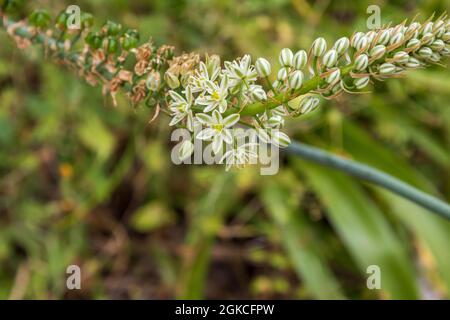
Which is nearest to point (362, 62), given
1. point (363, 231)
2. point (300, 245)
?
point (363, 231)

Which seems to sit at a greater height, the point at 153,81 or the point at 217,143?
the point at 153,81

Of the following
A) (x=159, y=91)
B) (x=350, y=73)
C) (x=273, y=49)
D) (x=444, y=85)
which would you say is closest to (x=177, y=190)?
(x=273, y=49)

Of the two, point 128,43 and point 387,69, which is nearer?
point 387,69

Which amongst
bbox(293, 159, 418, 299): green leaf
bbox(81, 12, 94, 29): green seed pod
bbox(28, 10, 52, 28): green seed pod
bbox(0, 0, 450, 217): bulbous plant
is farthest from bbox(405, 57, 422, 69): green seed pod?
bbox(293, 159, 418, 299): green leaf

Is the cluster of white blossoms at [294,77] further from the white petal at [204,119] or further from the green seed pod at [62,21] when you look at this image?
the green seed pod at [62,21]

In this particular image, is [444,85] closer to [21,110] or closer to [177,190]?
[177,190]

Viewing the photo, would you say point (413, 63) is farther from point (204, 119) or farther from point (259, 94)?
point (204, 119)

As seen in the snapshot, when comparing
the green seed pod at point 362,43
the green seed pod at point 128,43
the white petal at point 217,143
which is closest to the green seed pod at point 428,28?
the green seed pod at point 362,43
